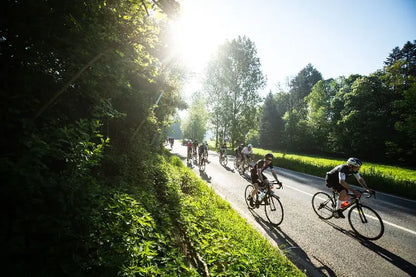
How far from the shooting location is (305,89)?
63188 millimetres

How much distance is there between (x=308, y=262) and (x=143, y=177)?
493 cm

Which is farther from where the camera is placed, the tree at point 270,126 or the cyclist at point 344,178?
the tree at point 270,126

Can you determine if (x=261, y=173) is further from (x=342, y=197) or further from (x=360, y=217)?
(x=360, y=217)

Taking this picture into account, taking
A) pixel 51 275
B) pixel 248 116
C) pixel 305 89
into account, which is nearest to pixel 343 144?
pixel 248 116

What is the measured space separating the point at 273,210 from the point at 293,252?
70.2 inches

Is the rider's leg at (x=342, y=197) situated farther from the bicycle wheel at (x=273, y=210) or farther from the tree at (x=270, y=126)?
the tree at (x=270, y=126)

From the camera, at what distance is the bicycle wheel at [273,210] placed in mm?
6027

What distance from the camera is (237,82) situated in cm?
3312

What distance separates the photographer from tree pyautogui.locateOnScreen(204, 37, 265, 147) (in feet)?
104

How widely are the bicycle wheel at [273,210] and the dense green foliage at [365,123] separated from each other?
21.4 meters

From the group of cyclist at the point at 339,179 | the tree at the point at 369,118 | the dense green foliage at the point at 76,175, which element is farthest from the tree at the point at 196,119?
the dense green foliage at the point at 76,175

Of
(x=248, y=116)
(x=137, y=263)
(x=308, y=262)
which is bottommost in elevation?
(x=308, y=262)

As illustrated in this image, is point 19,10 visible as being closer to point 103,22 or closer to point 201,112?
point 103,22

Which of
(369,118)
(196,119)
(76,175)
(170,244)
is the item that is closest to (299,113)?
(369,118)
